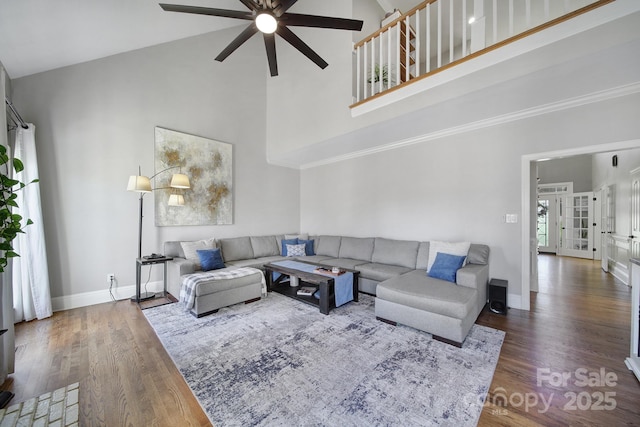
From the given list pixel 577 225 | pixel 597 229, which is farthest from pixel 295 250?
pixel 577 225

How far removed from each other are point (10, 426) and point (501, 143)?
5.24 metres

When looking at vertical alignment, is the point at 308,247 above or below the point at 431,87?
below

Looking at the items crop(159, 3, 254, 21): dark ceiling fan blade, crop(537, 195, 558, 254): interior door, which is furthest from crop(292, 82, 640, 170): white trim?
crop(537, 195, 558, 254): interior door

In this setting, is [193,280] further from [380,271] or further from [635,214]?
[635,214]

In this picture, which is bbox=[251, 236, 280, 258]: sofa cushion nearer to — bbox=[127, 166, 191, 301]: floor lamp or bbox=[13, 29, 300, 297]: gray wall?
bbox=[13, 29, 300, 297]: gray wall

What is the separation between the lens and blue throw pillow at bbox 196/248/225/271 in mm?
3684

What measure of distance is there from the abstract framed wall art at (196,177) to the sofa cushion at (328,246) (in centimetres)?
186

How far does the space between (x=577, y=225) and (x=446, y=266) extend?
23.9ft

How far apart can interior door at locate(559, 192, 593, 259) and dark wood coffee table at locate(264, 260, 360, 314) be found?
7738mm

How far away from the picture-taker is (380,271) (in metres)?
3.63

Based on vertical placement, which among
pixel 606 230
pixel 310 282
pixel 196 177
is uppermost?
pixel 196 177

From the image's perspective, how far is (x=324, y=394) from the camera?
5.65 ft

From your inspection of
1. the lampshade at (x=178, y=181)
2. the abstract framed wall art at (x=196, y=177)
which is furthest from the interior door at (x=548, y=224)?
the lampshade at (x=178, y=181)

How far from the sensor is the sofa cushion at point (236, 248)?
4.44m
